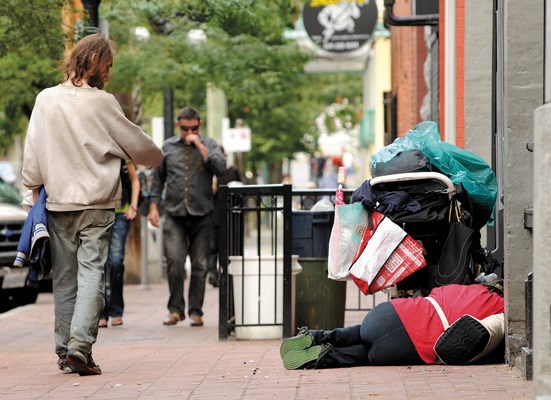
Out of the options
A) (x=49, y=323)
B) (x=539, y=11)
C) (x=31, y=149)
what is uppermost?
(x=539, y=11)

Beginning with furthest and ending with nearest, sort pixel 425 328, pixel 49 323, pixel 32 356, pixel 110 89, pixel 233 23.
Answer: pixel 233 23, pixel 110 89, pixel 49 323, pixel 32 356, pixel 425 328

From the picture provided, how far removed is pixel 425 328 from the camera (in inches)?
293

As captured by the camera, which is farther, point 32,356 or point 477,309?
point 32,356

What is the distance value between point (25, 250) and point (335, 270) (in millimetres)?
1867

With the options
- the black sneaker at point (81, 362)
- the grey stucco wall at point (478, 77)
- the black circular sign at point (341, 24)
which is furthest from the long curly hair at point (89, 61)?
the black circular sign at point (341, 24)

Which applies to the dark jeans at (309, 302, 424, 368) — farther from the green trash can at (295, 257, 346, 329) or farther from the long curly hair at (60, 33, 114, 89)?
the green trash can at (295, 257, 346, 329)

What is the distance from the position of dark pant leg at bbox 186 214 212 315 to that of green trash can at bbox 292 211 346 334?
5.90 ft

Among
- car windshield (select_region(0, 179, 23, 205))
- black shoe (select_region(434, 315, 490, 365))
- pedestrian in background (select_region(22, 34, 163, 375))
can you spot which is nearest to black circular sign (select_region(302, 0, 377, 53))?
car windshield (select_region(0, 179, 23, 205))

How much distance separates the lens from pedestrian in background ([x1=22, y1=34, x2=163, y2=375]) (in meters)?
7.83

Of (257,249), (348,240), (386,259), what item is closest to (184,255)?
(257,249)

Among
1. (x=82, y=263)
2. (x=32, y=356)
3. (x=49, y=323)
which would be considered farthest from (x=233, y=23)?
(x=82, y=263)

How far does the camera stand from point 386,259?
805cm

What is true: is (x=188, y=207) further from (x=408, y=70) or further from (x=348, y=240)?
(x=408, y=70)

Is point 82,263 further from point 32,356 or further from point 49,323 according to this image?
point 49,323
